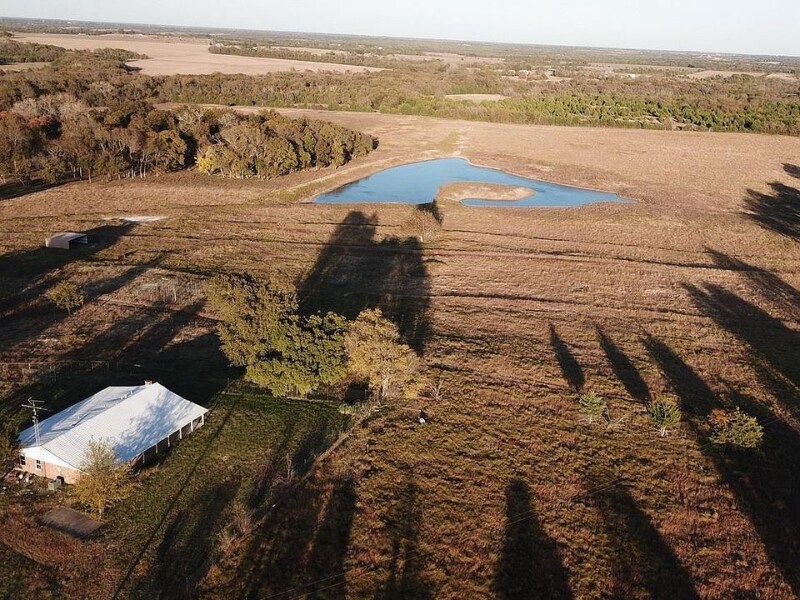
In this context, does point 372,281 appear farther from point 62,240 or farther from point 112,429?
point 62,240

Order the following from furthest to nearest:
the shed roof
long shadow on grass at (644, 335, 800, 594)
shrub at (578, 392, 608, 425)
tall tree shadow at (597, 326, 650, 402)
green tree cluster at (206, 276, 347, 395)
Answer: the shed roof, tall tree shadow at (597, 326, 650, 402), green tree cluster at (206, 276, 347, 395), shrub at (578, 392, 608, 425), long shadow on grass at (644, 335, 800, 594)

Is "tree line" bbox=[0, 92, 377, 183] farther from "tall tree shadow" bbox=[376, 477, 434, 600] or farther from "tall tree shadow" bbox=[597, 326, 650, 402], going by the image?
"tall tree shadow" bbox=[376, 477, 434, 600]

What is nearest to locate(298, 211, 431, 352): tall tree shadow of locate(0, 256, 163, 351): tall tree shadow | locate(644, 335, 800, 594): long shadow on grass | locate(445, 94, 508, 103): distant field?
locate(0, 256, 163, 351): tall tree shadow

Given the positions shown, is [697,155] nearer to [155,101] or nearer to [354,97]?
[354,97]

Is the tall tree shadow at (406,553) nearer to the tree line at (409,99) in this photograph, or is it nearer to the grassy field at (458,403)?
the grassy field at (458,403)

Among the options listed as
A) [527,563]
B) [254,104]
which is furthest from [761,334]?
[254,104]
